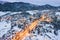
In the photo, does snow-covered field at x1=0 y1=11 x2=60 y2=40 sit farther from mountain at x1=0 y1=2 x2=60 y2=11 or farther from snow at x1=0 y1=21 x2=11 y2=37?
mountain at x1=0 y1=2 x2=60 y2=11

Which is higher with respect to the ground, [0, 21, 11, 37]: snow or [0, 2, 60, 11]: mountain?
[0, 2, 60, 11]: mountain

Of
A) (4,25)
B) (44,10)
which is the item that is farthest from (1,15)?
(44,10)

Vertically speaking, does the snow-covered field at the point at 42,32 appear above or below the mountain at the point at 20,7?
below

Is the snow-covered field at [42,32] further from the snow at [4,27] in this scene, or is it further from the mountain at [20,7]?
the mountain at [20,7]

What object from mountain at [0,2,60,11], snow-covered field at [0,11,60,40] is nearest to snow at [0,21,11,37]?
snow-covered field at [0,11,60,40]

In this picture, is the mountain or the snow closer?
the snow

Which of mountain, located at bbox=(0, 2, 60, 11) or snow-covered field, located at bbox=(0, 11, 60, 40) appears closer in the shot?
snow-covered field, located at bbox=(0, 11, 60, 40)

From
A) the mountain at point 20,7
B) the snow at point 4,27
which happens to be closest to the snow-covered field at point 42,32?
the snow at point 4,27

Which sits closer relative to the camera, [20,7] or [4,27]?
[4,27]

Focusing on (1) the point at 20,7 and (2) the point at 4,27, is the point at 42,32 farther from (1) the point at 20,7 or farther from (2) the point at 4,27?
(1) the point at 20,7

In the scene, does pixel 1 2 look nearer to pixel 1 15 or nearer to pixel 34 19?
pixel 1 15

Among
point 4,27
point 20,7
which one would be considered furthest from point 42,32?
point 20,7
